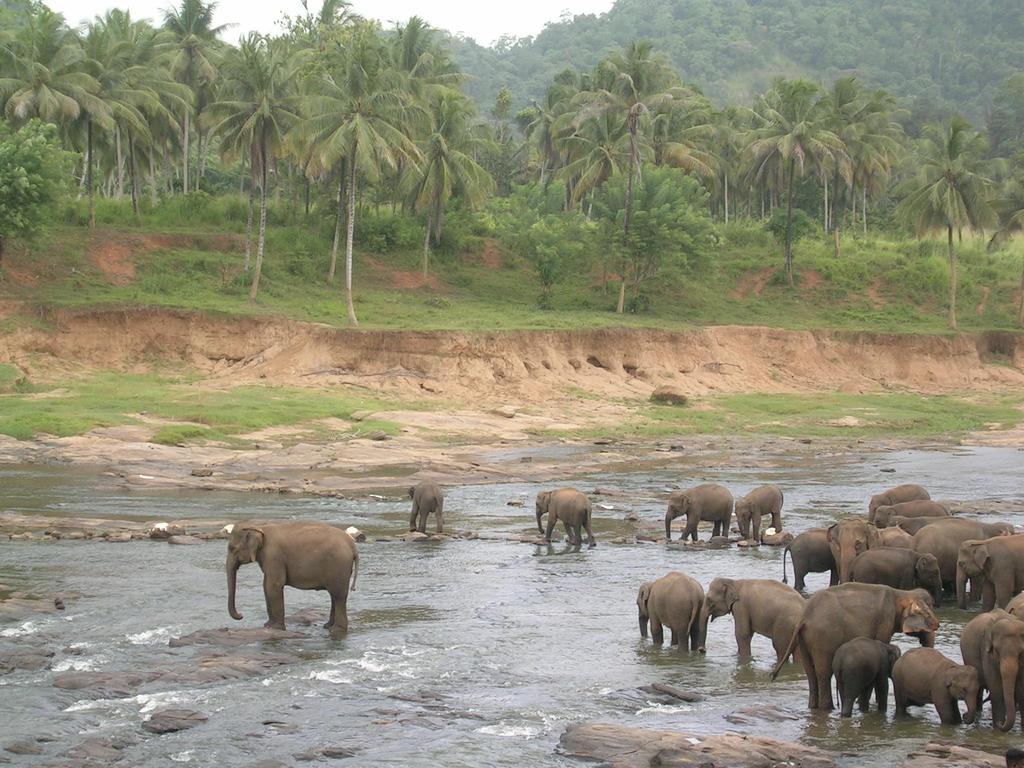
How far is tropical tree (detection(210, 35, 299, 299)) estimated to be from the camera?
4747 centimetres

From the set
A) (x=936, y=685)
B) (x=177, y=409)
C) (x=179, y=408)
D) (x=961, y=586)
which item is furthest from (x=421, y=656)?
(x=179, y=408)

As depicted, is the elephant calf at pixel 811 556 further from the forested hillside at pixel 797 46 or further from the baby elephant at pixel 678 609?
the forested hillside at pixel 797 46

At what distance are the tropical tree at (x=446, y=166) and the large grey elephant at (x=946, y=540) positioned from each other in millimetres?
39460

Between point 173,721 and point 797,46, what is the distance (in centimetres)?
16665

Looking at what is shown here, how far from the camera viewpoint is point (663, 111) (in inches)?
2601

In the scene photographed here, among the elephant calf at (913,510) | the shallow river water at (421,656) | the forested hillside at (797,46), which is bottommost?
the shallow river water at (421,656)

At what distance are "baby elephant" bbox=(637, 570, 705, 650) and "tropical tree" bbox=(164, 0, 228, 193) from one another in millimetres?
51049

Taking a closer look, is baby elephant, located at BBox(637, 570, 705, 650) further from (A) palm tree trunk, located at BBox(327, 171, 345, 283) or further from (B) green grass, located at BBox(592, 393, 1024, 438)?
(A) palm tree trunk, located at BBox(327, 171, 345, 283)

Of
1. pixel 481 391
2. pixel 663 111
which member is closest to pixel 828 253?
pixel 663 111

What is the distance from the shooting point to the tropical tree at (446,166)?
55.5 metres

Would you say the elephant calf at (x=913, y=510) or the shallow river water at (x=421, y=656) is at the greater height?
the elephant calf at (x=913, y=510)

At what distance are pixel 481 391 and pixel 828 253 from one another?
102 ft

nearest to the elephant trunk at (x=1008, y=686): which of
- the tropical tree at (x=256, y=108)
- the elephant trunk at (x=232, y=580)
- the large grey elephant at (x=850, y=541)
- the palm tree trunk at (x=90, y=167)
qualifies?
the large grey elephant at (x=850, y=541)

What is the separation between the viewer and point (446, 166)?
55.5 meters
